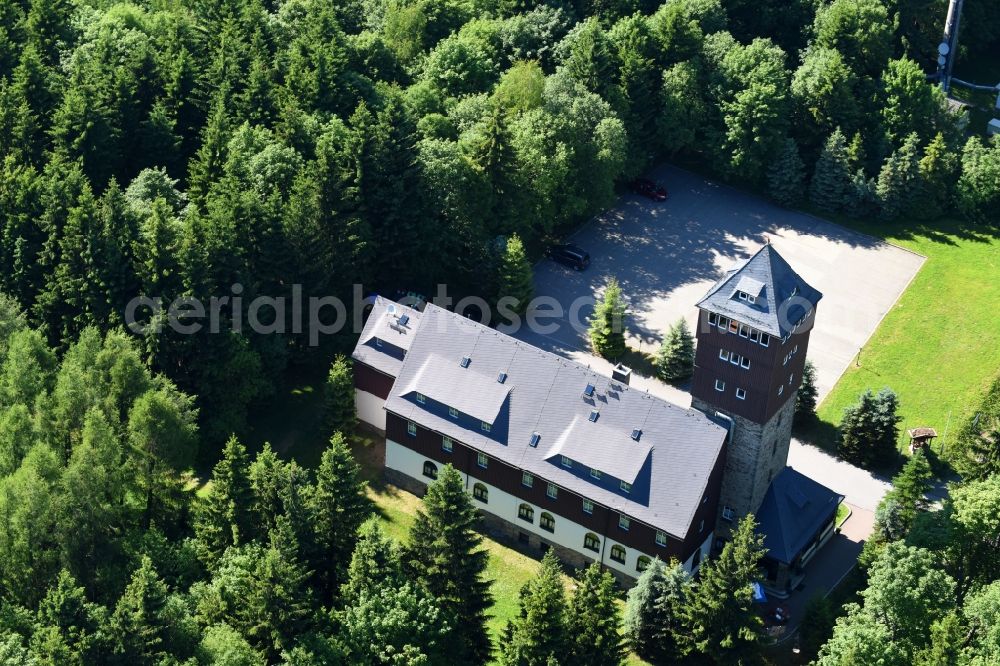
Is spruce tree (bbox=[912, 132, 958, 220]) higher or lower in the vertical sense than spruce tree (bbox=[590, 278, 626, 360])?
higher

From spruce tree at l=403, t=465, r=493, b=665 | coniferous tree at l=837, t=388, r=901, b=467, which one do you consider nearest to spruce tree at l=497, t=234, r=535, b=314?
coniferous tree at l=837, t=388, r=901, b=467

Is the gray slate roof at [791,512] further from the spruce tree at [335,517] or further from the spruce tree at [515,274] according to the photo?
the spruce tree at [515,274]

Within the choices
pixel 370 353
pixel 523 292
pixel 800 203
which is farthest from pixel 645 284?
pixel 370 353

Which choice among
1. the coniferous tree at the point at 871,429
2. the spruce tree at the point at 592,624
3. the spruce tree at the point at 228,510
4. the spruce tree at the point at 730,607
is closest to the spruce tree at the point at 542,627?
the spruce tree at the point at 592,624

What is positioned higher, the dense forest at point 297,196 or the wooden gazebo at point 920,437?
the dense forest at point 297,196

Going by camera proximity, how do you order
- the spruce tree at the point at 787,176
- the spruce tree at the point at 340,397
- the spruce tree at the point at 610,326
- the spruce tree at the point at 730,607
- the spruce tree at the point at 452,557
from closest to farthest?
the spruce tree at the point at 730,607 → the spruce tree at the point at 452,557 → the spruce tree at the point at 340,397 → the spruce tree at the point at 610,326 → the spruce tree at the point at 787,176

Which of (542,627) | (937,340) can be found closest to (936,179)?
(937,340)

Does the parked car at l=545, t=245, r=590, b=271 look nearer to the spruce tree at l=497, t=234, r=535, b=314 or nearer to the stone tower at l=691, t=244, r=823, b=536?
the spruce tree at l=497, t=234, r=535, b=314
